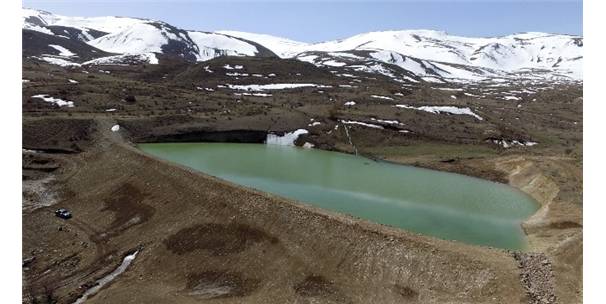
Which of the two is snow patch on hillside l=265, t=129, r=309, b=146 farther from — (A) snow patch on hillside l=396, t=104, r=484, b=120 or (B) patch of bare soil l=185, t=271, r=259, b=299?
(B) patch of bare soil l=185, t=271, r=259, b=299

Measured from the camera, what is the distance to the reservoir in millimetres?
31734

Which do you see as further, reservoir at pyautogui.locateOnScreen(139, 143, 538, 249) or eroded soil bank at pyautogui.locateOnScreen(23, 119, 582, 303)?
reservoir at pyautogui.locateOnScreen(139, 143, 538, 249)

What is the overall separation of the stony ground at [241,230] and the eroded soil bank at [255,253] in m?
0.09

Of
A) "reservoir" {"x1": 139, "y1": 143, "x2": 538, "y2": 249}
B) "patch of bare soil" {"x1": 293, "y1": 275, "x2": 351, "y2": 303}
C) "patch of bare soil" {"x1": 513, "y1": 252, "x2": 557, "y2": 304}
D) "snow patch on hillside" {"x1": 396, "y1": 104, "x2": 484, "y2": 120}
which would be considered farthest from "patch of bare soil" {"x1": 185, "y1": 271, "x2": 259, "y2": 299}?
"snow patch on hillside" {"x1": 396, "y1": 104, "x2": 484, "y2": 120}

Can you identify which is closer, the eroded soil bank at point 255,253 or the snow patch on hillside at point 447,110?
the eroded soil bank at point 255,253

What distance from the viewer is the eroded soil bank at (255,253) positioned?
23.3m

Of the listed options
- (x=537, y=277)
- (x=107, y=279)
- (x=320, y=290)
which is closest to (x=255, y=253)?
(x=320, y=290)

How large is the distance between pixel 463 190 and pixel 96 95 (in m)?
56.4

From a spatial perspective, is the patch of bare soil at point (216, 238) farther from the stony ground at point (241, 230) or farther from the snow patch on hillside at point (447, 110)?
the snow patch on hillside at point (447, 110)

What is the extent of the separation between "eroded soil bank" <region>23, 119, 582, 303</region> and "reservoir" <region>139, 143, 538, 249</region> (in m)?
2.91

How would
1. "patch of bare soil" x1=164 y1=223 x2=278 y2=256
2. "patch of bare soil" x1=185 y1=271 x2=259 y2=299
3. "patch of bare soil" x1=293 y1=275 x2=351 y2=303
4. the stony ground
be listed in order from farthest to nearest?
"patch of bare soil" x1=164 y1=223 x2=278 y2=256
"patch of bare soil" x1=185 y1=271 x2=259 y2=299
the stony ground
"patch of bare soil" x1=293 y1=275 x2=351 y2=303

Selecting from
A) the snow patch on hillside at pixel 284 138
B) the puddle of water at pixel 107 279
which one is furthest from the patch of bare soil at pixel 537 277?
the snow patch on hillside at pixel 284 138

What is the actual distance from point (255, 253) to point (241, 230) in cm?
251

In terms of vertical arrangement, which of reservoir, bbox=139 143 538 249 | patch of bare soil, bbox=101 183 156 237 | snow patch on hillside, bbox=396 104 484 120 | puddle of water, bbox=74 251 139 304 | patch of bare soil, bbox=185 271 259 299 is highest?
snow patch on hillside, bbox=396 104 484 120
